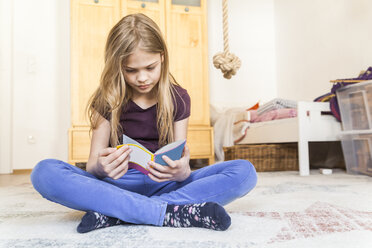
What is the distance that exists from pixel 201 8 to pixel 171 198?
2.26 m

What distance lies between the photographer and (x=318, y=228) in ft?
2.37

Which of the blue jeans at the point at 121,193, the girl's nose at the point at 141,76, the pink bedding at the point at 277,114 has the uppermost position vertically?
the girl's nose at the point at 141,76

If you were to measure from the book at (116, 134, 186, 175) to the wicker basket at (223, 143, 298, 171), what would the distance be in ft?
5.27

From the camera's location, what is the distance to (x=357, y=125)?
187cm

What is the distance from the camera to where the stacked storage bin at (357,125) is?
178cm

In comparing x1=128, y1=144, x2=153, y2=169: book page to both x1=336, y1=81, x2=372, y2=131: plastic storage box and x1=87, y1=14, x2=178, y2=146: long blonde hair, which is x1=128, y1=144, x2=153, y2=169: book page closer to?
x1=87, y1=14, x2=178, y2=146: long blonde hair

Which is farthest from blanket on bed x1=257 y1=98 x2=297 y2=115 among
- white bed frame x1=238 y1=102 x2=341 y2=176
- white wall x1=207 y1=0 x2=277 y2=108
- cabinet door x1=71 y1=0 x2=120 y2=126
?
cabinet door x1=71 y1=0 x2=120 y2=126

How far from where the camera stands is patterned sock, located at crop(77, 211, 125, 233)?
0.71 meters

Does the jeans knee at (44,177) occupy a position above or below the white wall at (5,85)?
below

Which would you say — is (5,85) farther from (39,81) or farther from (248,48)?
Answer: (248,48)

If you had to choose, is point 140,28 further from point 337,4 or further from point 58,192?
point 337,4

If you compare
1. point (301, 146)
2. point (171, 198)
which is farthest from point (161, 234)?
point (301, 146)

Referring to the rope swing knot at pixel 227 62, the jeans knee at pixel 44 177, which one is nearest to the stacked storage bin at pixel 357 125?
the rope swing knot at pixel 227 62

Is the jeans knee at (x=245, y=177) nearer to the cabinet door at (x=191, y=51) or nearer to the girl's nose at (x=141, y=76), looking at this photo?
the girl's nose at (x=141, y=76)
